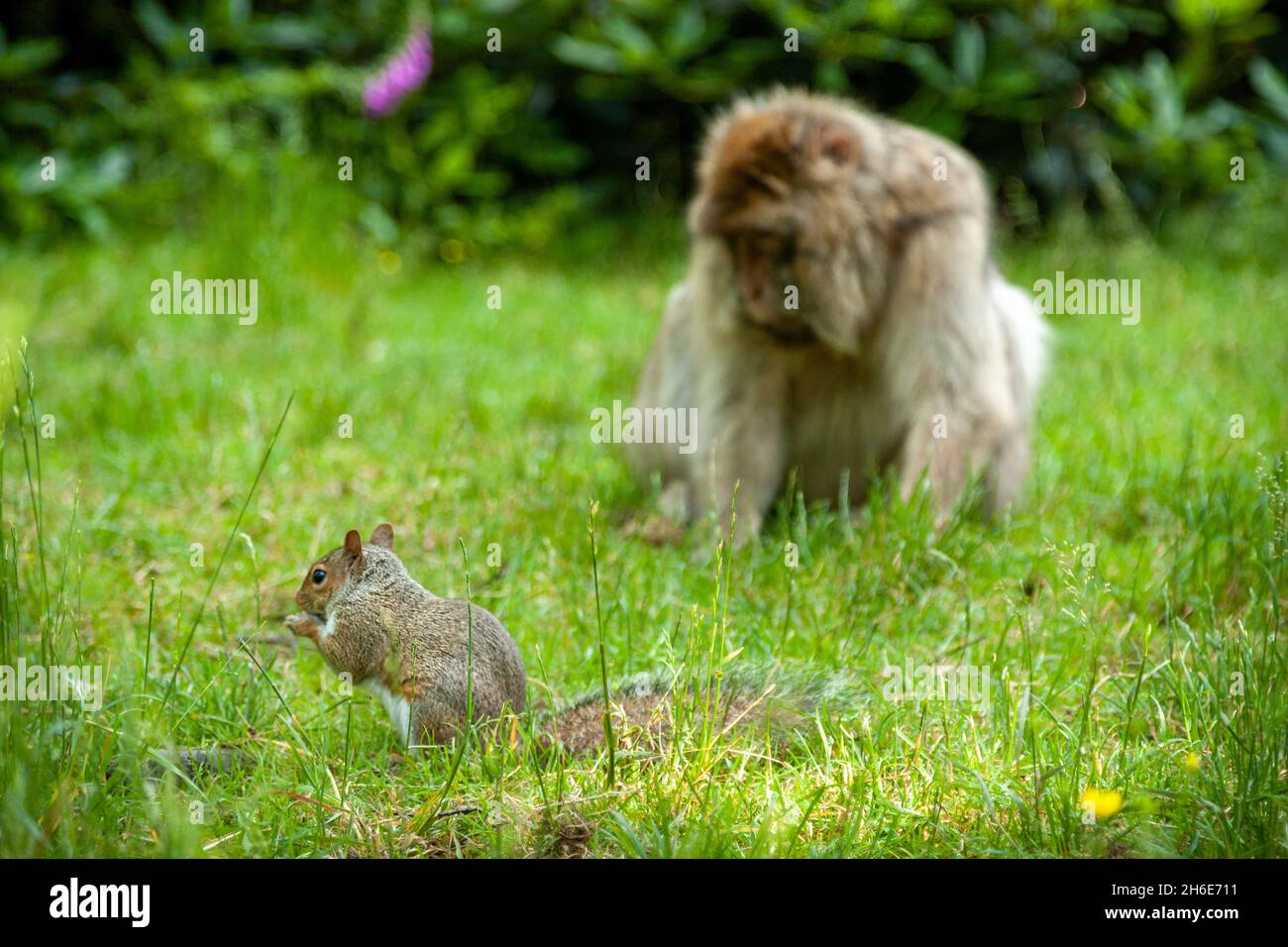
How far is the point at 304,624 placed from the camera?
3090 millimetres

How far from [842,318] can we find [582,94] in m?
5.19

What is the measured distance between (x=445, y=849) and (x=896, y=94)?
8079 millimetres

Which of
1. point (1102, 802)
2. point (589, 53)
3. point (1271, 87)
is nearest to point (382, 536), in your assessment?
point (1102, 802)

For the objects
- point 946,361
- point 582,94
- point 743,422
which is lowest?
point 743,422

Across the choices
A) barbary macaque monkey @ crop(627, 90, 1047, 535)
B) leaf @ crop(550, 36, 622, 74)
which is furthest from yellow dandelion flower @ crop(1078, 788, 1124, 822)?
leaf @ crop(550, 36, 622, 74)

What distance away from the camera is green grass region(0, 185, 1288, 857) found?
108 inches

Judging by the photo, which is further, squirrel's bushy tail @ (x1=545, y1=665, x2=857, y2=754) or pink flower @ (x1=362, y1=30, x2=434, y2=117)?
pink flower @ (x1=362, y1=30, x2=434, y2=117)

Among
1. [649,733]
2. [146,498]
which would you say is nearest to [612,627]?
[649,733]

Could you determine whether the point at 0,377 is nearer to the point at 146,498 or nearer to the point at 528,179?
the point at 146,498

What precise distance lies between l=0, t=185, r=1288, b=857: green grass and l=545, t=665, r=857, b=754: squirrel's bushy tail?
0.15 feet

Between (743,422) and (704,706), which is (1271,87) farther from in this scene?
(704,706)

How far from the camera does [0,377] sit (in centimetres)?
313

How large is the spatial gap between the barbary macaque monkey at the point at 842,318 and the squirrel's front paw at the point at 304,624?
2.15 m

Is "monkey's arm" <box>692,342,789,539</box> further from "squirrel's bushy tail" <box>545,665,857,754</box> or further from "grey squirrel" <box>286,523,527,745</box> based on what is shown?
"grey squirrel" <box>286,523,527,745</box>
